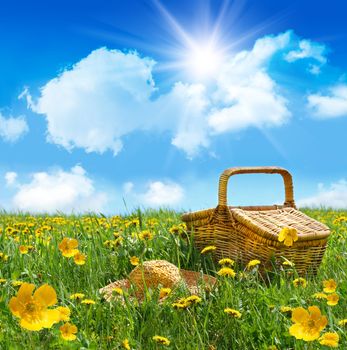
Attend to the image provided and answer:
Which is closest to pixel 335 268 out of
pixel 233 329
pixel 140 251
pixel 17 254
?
pixel 140 251

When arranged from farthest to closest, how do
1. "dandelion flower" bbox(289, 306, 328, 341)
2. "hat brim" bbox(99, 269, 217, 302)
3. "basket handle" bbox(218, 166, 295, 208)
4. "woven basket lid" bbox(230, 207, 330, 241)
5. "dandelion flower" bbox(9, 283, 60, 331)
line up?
"basket handle" bbox(218, 166, 295, 208) → "woven basket lid" bbox(230, 207, 330, 241) → "hat brim" bbox(99, 269, 217, 302) → "dandelion flower" bbox(289, 306, 328, 341) → "dandelion flower" bbox(9, 283, 60, 331)

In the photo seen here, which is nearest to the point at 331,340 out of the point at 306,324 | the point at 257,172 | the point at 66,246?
the point at 306,324

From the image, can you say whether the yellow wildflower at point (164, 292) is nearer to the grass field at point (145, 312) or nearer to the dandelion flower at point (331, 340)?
the grass field at point (145, 312)

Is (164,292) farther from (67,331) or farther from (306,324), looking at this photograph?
(306,324)

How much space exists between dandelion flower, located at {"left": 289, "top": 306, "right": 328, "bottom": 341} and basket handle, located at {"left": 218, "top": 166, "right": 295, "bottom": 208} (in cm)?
243

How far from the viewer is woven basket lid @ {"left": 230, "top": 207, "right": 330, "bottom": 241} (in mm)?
4285

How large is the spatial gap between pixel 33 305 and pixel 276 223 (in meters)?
2.95

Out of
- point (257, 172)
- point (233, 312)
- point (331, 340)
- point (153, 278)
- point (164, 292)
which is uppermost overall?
point (257, 172)

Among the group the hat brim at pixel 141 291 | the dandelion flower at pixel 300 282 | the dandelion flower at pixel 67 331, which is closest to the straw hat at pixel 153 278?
the hat brim at pixel 141 291

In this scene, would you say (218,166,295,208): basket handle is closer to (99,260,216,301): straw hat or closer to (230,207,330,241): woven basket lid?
(230,207,330,241): woven basket lid

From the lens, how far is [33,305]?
5.93 feet

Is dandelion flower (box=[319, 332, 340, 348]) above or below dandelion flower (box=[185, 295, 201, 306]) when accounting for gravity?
below

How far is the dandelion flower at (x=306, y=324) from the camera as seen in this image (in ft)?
6.81

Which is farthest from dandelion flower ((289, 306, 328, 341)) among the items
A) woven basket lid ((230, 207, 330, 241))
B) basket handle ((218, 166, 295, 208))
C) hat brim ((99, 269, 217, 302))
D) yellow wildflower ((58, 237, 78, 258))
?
basket handle ((218, 166, 295, 208))
